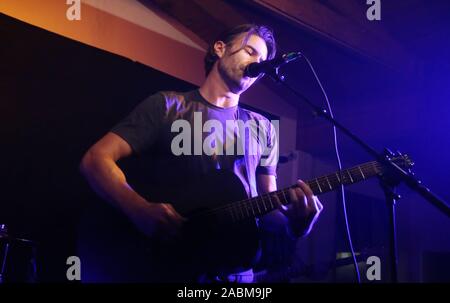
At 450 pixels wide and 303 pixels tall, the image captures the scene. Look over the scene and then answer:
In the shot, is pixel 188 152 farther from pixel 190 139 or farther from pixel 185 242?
pixel 185 242

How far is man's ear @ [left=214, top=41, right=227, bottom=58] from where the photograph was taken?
2.32 meters

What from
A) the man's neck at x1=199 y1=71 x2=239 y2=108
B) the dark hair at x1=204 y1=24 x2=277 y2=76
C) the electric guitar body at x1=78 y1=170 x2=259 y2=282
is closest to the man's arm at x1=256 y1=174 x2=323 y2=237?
the electric guitar body at x1=78 y1=170 x2=259 y2=282

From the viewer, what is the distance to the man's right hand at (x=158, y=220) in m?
1.69

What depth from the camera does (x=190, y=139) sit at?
6.60ft

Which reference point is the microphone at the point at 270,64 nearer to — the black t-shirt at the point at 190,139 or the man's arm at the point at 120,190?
the black t-shirt at the point at 190,139

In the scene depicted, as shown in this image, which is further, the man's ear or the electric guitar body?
the man's ear

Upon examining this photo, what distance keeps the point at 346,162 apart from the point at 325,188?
1914mm

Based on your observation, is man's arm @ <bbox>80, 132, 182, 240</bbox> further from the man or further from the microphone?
the microphone

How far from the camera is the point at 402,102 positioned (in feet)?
9.96

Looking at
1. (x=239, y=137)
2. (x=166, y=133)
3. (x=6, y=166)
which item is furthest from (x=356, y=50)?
(x=6, y=166)

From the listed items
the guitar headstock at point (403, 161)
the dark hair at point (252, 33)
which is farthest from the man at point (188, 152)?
the guitar headstock at point (403, 161)

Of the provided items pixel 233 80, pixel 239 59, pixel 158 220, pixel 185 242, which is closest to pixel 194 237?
pixel 185 242

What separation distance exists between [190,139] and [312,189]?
23.8 inches
